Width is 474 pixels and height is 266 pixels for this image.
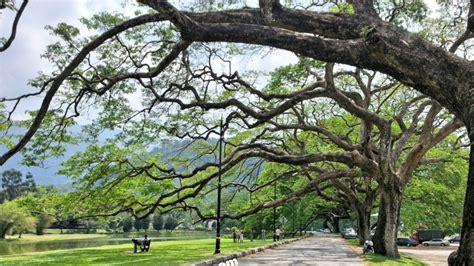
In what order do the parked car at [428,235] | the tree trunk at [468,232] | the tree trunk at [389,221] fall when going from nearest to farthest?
1. the tree trunk at [468,232]
2. the tree trunk at [389,221]
3. the parked car at [428,235]

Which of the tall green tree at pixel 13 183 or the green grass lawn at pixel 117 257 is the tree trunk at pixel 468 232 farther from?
the tall green tree at pixel 13 183

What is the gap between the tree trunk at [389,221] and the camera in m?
19.2

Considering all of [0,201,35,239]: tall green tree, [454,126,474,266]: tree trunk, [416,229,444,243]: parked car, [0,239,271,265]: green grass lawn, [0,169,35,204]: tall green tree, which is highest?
[0,169,35,204]: tall green tree

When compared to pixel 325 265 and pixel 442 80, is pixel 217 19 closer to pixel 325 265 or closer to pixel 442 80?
pixel 442 80

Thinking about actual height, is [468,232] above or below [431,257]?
above

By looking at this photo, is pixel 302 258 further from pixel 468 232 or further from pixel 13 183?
pixel 13 183

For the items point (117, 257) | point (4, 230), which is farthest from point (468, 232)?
point (4, 230)

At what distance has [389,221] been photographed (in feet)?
64.1

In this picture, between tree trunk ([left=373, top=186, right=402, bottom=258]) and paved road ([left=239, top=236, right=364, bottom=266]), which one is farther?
tree trunk ([left=373, top=186, right=402, bottom=258])

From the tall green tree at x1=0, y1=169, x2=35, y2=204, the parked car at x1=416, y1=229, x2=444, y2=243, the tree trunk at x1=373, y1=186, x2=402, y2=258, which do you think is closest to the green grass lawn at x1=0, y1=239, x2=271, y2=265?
the tree trunk at x1=373, y1=186, x2=402, y2=258

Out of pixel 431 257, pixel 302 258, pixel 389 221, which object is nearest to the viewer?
pixel 389 221

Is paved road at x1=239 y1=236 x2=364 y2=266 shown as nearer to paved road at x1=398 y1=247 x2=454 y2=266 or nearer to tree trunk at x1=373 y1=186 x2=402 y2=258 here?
tree trunk at x1=373 y1=186 x2=402 y2=258

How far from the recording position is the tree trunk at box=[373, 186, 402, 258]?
63.0ft

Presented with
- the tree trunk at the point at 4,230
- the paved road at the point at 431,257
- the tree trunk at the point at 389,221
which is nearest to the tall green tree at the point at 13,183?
the tree trunk at the point at 4,230
